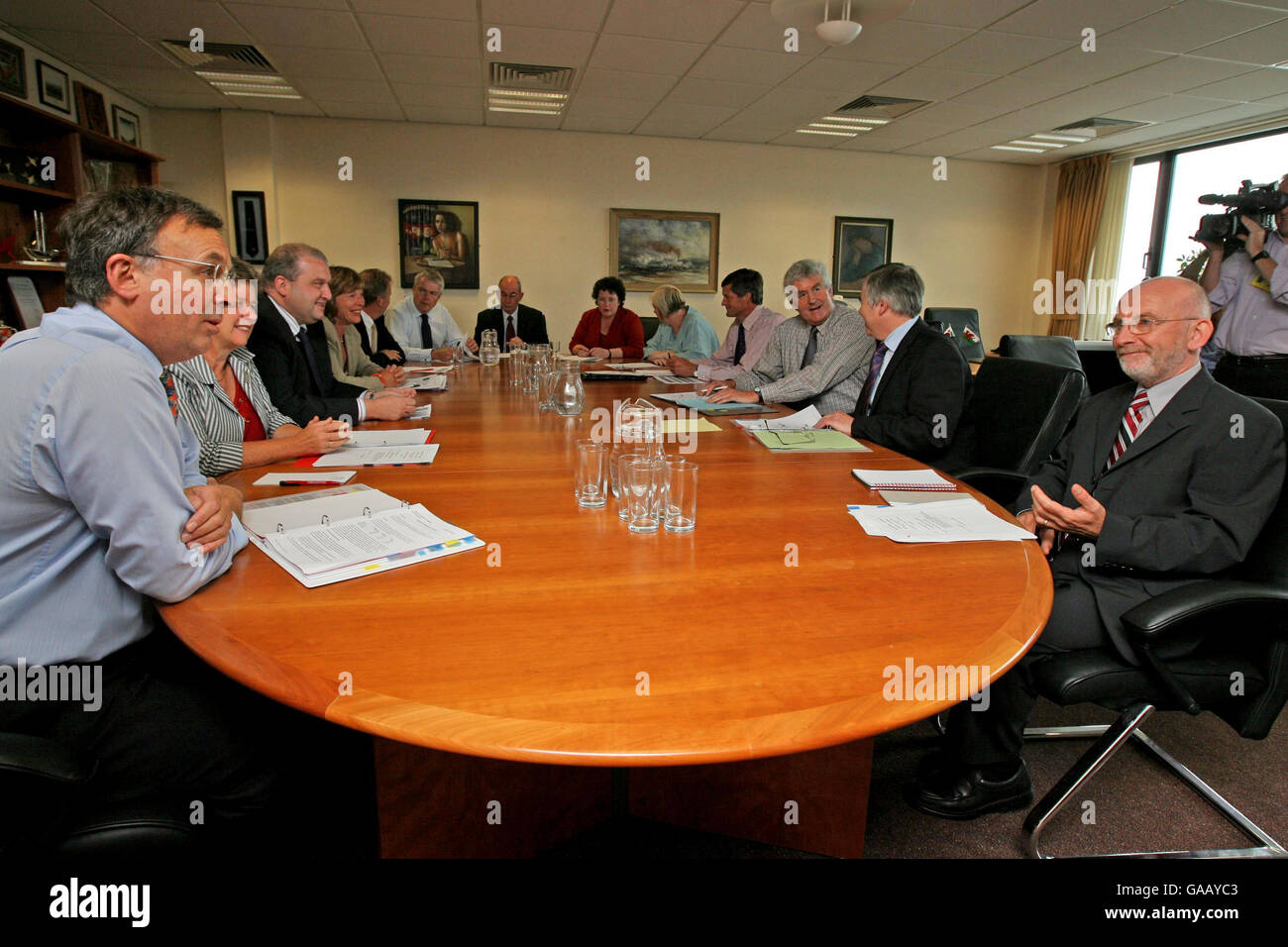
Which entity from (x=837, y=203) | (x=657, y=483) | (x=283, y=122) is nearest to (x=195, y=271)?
(x=657, y=483)

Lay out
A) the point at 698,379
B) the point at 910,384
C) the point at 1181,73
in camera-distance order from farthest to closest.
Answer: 1. the point at 1181,73
2. the point at 698,379
3. the point at 910,384

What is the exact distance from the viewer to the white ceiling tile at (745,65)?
16.2 ft

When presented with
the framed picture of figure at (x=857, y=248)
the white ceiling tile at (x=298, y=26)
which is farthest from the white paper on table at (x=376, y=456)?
the framed picture of figure at (x=857, y=248)

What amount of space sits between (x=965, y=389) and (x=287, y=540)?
222 centimetres

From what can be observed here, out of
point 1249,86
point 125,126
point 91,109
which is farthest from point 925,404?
point 125,126

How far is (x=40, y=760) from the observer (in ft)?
2.78

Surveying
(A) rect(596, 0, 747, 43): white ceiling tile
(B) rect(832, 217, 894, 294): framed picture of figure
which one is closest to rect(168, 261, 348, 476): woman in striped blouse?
(A) rect(596, 0, 747, 43): white ceiling tile

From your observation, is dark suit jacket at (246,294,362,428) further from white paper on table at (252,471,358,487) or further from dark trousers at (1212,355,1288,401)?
dark trousers at (1212,355,1288,401)

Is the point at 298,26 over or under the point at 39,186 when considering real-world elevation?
over

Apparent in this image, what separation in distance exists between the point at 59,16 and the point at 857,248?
23.1 feet

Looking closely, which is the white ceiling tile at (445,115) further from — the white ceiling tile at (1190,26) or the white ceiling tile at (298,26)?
the white ceiling tile at (1190,26)

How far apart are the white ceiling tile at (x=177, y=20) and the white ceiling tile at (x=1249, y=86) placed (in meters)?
6.65

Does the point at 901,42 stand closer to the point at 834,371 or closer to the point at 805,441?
the point at 834,371
